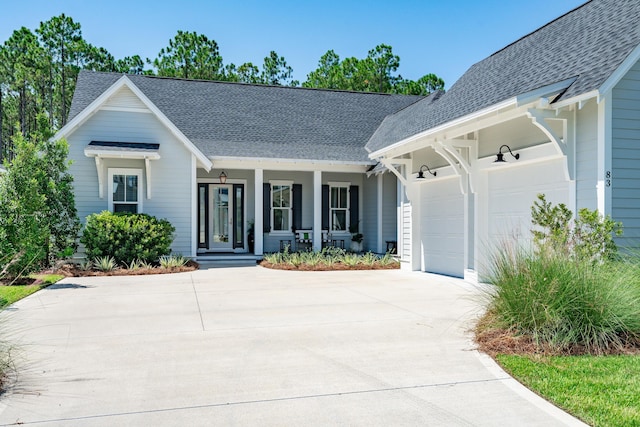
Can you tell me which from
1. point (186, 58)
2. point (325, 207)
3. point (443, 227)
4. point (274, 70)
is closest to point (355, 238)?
point (325, 207)

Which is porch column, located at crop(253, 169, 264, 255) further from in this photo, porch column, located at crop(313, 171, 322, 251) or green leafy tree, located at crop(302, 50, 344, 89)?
green leafy tree, located at crop(302, 50, 344, 89)

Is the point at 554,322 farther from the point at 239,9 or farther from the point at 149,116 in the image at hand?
the point at 239,9

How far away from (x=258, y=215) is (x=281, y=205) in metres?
2.26

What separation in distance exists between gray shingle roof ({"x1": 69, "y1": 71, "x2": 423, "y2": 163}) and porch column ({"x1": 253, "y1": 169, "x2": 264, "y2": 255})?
2.61 feet

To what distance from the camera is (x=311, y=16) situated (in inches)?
780

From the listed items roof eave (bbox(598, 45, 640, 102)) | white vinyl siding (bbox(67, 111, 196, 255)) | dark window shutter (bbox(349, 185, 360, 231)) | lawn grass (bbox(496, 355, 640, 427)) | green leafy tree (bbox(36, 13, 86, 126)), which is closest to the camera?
lawn grass (bbox(496, 355, 640, 427))

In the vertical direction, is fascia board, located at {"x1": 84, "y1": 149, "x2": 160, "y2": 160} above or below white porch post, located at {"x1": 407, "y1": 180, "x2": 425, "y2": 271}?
above

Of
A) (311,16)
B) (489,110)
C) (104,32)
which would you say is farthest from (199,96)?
(104,32)

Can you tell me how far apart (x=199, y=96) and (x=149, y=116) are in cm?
471

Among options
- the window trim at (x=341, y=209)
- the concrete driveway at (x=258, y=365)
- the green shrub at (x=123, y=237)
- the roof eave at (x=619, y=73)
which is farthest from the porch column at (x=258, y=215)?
the roof eave at (x=619, y=73)

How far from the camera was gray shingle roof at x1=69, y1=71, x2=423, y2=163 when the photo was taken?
666 inches

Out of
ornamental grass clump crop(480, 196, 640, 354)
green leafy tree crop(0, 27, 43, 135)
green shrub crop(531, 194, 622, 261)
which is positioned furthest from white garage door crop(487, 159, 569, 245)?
green leafy tree crop(0, 27, 43, 135)

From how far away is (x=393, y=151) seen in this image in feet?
41.1

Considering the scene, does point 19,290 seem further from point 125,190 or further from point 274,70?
point 274,70
